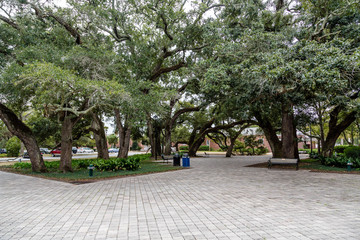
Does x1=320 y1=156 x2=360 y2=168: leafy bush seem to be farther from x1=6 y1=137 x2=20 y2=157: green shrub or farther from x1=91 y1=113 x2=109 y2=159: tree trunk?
x1=6 y1=137 x2=20 y2=157: green shrub

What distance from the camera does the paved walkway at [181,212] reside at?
4266 mm

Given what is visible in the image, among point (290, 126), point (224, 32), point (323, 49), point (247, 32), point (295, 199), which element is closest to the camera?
point (295, 199)

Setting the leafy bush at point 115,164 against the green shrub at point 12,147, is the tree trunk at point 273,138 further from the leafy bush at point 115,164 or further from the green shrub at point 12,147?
the green shrub at point 12,147

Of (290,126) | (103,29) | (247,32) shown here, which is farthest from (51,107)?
(290,126)

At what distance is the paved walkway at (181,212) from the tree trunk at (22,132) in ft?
16.3

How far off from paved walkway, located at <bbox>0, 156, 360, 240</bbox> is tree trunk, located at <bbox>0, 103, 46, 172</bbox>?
496cm

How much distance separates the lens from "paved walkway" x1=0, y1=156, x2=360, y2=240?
14.0 feet

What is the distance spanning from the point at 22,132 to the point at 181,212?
37.2 ft

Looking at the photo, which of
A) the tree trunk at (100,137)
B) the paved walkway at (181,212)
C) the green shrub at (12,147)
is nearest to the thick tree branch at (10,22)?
the tree trunk at (100,137)

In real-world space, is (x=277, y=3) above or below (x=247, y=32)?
above

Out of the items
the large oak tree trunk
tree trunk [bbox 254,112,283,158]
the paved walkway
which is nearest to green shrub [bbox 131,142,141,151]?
the large oak tree trunk

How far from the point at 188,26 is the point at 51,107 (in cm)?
962

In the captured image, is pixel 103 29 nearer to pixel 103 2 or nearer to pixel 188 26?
pixel 103 2

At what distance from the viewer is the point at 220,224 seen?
185 inches
